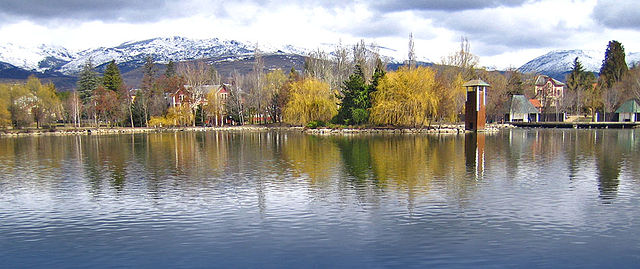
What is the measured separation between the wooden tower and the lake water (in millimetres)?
29049

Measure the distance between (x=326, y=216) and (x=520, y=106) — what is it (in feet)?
229

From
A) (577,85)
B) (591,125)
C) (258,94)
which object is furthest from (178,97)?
(577,85)

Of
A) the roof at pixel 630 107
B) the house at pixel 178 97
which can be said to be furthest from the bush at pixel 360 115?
the roof at pixel 630 107

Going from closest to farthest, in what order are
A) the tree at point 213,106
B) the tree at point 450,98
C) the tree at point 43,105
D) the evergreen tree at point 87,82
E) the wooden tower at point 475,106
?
the wooden tower at point 475,106 → the tree at point 450,98 → the tree at point 43,105 → the tree at point 213,106 → the evergreen tree at point 87,82

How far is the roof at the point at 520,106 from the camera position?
74656mm

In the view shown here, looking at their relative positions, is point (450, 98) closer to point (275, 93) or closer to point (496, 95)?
point (496, 95)

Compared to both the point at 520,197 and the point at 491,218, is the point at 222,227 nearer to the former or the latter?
the point at 491,218

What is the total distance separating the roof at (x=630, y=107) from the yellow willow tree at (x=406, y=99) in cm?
3488

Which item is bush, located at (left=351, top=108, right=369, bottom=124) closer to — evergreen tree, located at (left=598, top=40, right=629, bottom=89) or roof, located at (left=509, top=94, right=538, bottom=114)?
roof, located at (left=509, top=94, right=538, bottom=114)

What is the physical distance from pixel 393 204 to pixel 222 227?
5199 mm

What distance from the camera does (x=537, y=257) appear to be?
9.67 metres

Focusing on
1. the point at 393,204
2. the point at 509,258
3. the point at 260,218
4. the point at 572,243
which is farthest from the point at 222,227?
the point at 572,243

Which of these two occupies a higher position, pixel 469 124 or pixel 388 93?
pixel 388 93

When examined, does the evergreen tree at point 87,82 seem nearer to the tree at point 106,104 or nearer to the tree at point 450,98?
the tree at point 106,104
